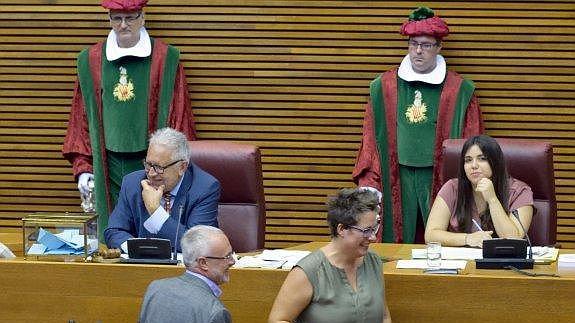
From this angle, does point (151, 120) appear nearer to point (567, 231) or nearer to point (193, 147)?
point (193, 147)

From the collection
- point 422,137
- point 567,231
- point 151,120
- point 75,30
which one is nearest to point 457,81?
point 422,137

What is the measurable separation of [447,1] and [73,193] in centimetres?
244

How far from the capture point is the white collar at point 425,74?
7.65m

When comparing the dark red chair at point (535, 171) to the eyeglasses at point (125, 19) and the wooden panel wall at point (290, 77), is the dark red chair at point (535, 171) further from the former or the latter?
the eyeglasses at point (125, 19)

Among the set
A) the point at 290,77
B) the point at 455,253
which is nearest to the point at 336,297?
the point at 455,253

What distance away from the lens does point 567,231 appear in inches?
320

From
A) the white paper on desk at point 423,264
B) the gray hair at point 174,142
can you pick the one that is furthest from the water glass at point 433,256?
the gray hair at point 174,142

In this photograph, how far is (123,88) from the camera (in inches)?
311

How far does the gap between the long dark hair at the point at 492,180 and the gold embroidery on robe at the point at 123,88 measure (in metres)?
2.25

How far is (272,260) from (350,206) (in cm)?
58

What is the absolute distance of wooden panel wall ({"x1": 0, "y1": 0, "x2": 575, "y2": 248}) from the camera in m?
8.00

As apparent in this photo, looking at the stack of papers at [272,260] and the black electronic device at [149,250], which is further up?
the black electronic device at [149,250]

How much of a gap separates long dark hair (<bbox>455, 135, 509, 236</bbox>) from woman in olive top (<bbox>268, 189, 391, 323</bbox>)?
1.25 m

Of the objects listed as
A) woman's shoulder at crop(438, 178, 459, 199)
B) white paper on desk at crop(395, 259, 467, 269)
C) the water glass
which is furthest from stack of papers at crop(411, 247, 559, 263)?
woman's shoulder at crop(438, 178, 459, 199)
